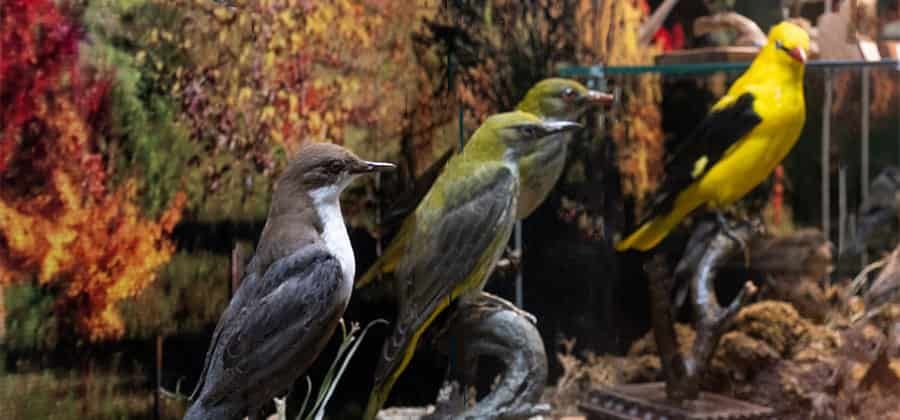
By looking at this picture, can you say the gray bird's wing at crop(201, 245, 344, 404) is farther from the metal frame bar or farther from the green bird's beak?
the metal frame bar

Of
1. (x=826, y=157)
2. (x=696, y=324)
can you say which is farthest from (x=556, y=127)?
(x=826, y=157)

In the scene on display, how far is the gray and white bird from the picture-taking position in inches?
82.8

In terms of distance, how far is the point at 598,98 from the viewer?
9.52 feet

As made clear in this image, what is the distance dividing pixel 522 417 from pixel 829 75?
1.42 metres

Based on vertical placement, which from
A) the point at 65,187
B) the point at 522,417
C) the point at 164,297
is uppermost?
the point at 65,187

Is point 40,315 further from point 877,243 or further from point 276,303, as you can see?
point 877,243

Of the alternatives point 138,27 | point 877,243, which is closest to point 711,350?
point 877,243

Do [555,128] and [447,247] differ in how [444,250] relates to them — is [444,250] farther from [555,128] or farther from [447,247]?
[555,128]

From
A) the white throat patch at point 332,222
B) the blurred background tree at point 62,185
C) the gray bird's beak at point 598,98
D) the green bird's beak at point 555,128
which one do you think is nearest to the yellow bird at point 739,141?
the gray bird's beak at point 598,98

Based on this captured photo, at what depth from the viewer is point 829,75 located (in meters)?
3.33

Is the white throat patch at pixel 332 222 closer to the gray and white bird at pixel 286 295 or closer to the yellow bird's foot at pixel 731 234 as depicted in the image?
the gray and white bird at pixel 286 295

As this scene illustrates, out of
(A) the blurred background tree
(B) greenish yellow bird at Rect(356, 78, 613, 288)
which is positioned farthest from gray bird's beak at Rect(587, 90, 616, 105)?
(A) the blurred background tree

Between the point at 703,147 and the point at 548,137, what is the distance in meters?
0.63

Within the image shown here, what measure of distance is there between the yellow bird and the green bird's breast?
1.37 feet
